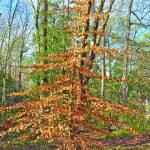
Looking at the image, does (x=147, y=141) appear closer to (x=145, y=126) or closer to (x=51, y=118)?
(x=145, y=126)

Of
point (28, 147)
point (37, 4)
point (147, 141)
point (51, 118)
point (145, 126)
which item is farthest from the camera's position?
point (37, 4)

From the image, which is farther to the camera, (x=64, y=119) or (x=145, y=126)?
(x=145, y=126)

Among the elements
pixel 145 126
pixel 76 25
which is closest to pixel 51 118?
pixel 76 25

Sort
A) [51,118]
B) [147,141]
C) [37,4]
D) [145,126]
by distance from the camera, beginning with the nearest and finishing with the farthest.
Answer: [51,118], [147,141], [145,126], [37,4]

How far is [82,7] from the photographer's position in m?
6.52

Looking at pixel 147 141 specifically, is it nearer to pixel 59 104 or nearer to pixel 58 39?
pixel 58 39

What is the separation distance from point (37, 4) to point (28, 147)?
1314cm

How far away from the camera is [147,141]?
16.7 meters

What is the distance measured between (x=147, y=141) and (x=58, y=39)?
10.0 m

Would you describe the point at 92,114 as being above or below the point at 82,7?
below

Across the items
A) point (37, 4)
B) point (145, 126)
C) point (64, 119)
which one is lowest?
point (145, 126)

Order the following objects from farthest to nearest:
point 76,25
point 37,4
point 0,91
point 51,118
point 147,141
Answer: point 0,91, point 37,4, point 147,141, point 76,25, point 51,118

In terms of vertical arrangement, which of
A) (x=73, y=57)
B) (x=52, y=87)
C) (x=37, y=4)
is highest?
(x=37, y=4)

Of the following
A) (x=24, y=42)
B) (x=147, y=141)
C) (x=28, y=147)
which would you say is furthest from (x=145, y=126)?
(x=24, y=42)
